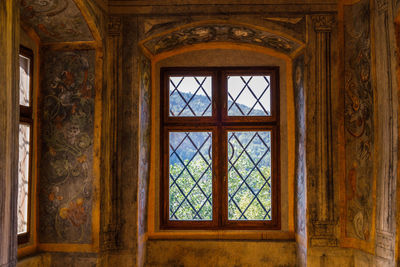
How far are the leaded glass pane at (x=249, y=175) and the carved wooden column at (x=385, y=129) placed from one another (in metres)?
1.32

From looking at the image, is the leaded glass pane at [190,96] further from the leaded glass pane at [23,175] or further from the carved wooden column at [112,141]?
the leaded glass pane at [23,175]

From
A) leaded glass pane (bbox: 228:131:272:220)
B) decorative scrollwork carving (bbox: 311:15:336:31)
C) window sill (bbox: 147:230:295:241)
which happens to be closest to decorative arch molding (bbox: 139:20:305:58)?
decorative scrollwork carving (bbox: 311:15:336:31)

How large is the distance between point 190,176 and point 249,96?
1.14 m

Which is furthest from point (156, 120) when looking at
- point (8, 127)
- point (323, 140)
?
point (8, 127)

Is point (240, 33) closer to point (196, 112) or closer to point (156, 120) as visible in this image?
point (196, 112)

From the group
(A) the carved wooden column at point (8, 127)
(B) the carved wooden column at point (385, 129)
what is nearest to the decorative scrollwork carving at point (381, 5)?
(B) the carved wooden column at point (385, 129)

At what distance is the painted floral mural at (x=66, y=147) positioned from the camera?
3.65 metres

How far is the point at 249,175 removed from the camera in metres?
4.39

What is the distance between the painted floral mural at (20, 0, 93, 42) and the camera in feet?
10.4

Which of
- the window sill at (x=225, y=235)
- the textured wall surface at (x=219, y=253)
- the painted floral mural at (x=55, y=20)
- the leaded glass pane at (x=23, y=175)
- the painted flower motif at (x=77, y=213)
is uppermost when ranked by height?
the painted floral mural at (x=55, y=20)

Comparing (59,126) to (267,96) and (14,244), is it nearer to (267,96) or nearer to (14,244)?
(14,244)

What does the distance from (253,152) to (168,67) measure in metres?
1.37

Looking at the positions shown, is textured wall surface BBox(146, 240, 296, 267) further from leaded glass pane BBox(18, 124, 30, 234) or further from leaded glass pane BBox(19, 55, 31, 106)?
leaded glass pane BBox(19, 55, 31, 106)

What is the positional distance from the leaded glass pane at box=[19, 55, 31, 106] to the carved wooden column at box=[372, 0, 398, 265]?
3.15 m
